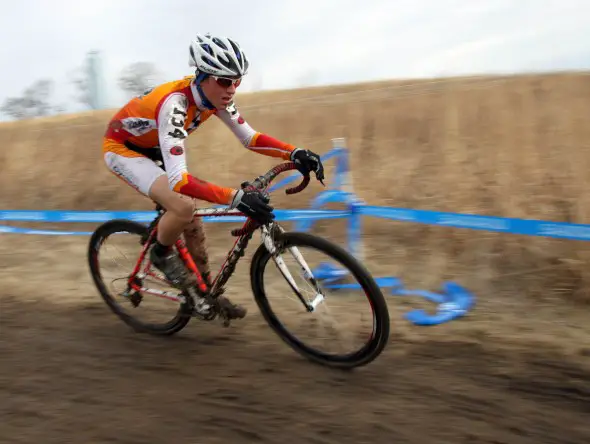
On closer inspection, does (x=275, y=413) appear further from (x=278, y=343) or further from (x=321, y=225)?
(x=321, y=225)

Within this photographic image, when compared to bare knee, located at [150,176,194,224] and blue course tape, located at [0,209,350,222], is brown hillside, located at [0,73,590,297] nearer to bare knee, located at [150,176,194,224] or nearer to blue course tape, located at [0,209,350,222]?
blue course tape, located at [0,209,350,222]

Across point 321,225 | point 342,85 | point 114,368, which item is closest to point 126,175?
point 114,368

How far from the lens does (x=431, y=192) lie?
7.59 metres

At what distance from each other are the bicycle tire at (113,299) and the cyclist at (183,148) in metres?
0.36

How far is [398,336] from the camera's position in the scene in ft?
13.0

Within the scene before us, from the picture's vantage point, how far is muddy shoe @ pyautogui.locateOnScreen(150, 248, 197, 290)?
3.73m

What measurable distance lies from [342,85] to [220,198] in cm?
1522

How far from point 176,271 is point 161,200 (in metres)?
0.56

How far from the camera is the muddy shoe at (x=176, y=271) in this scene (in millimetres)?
3729

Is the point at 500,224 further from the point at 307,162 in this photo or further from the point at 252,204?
the point at 252,204

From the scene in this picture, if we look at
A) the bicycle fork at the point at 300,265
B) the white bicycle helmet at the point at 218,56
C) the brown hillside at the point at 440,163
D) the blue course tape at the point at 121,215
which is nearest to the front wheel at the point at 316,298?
the bicycle fork at the point at 300,265

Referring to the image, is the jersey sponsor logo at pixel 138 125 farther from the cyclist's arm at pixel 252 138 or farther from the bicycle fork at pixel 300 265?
the bicycle fork at pixel 300 265

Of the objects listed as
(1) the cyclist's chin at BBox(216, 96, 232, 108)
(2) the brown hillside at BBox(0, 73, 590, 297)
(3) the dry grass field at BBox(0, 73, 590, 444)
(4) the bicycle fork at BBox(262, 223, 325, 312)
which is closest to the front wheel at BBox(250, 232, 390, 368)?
(4) the bicycle fork at BBox(262, 223, 325, 312)

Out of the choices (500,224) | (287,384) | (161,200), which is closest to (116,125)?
(161,200)
